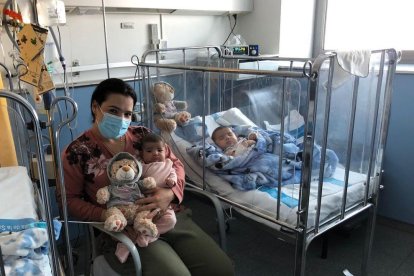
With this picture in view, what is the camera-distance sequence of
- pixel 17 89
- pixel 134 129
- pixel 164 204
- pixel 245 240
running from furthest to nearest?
pixel 245 240
pixel 17 89
pixel 134 129
pixel 164 204

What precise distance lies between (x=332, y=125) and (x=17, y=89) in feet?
5.31

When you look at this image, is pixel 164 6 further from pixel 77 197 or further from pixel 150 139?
pixel 77 197

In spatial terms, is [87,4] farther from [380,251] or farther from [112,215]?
[380,251]

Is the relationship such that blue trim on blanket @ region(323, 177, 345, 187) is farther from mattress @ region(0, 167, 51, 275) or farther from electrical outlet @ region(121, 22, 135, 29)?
electrical outlet @ region(121, 22, 135, 29)

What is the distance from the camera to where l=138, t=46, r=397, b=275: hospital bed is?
4.48 ft

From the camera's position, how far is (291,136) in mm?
1571

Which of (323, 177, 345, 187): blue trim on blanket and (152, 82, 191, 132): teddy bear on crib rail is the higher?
(152, 82, 191, 132): teddy bear on crib rail

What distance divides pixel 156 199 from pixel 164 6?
1.50m

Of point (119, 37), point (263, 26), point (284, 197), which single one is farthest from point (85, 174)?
point (263, 26)

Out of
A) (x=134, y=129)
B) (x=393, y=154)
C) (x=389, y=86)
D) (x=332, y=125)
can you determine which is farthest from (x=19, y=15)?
(x=393, y=154)

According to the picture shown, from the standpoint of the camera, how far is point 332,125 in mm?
1547

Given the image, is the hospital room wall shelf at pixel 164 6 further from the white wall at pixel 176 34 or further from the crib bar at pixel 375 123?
the crib bar at pixel 375 123

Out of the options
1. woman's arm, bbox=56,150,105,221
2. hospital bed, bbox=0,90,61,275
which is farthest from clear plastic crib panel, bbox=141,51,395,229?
hospital bed, bbox=0,90,61,275

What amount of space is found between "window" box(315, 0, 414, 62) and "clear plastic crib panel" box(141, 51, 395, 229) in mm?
1071
